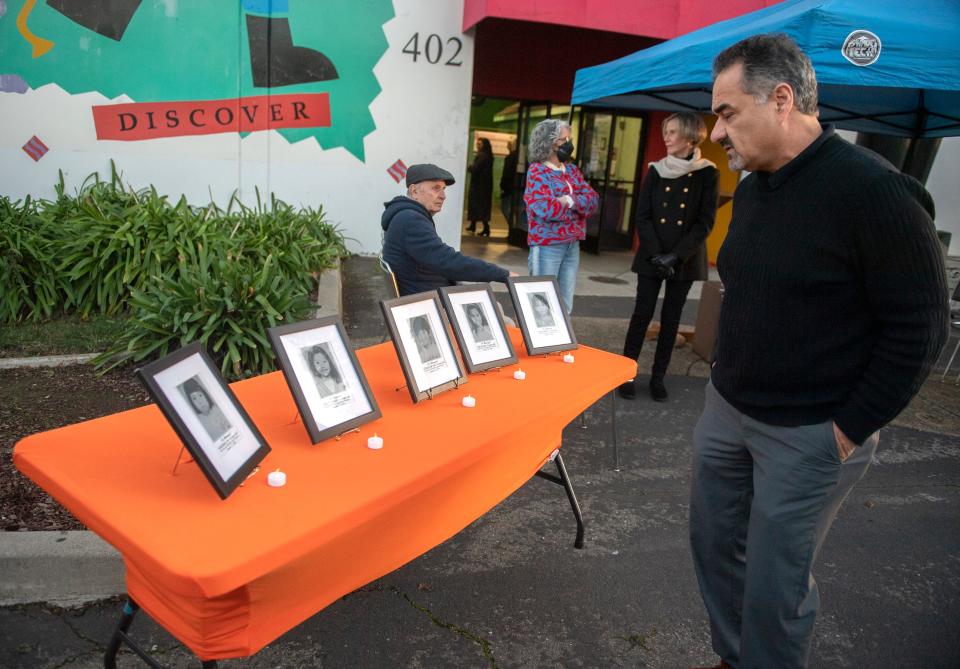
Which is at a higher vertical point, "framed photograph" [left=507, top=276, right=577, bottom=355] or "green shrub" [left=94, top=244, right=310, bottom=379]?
"framed photograph" [left=507, top=276, right=577, bottom=355]

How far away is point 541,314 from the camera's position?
9.98 feet

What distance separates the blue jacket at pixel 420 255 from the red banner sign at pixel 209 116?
5.00 meters

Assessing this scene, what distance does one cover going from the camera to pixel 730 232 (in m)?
1.90

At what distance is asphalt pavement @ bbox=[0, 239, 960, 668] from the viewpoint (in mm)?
2271

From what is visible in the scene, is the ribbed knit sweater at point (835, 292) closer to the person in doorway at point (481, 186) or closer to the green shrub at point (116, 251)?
the green shrub at point (116, 251)

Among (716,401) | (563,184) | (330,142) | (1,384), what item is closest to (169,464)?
(716,401)

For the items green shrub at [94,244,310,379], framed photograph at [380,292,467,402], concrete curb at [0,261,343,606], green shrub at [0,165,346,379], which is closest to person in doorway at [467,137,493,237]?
green shrub at [0,165,346,379]

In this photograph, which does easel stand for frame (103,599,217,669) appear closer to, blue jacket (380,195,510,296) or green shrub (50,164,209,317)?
blue jacket (380,195,510,296)

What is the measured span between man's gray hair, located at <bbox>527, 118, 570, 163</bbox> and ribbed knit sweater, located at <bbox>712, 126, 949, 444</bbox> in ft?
9.59

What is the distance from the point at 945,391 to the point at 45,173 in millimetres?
9440

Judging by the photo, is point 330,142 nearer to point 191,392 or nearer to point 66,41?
point 66,41

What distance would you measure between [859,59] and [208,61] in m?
6.87

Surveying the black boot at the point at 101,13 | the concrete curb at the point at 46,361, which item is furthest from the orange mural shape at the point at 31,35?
the concrete curb at the point at 46,361

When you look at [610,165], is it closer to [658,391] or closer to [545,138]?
[545,138]
